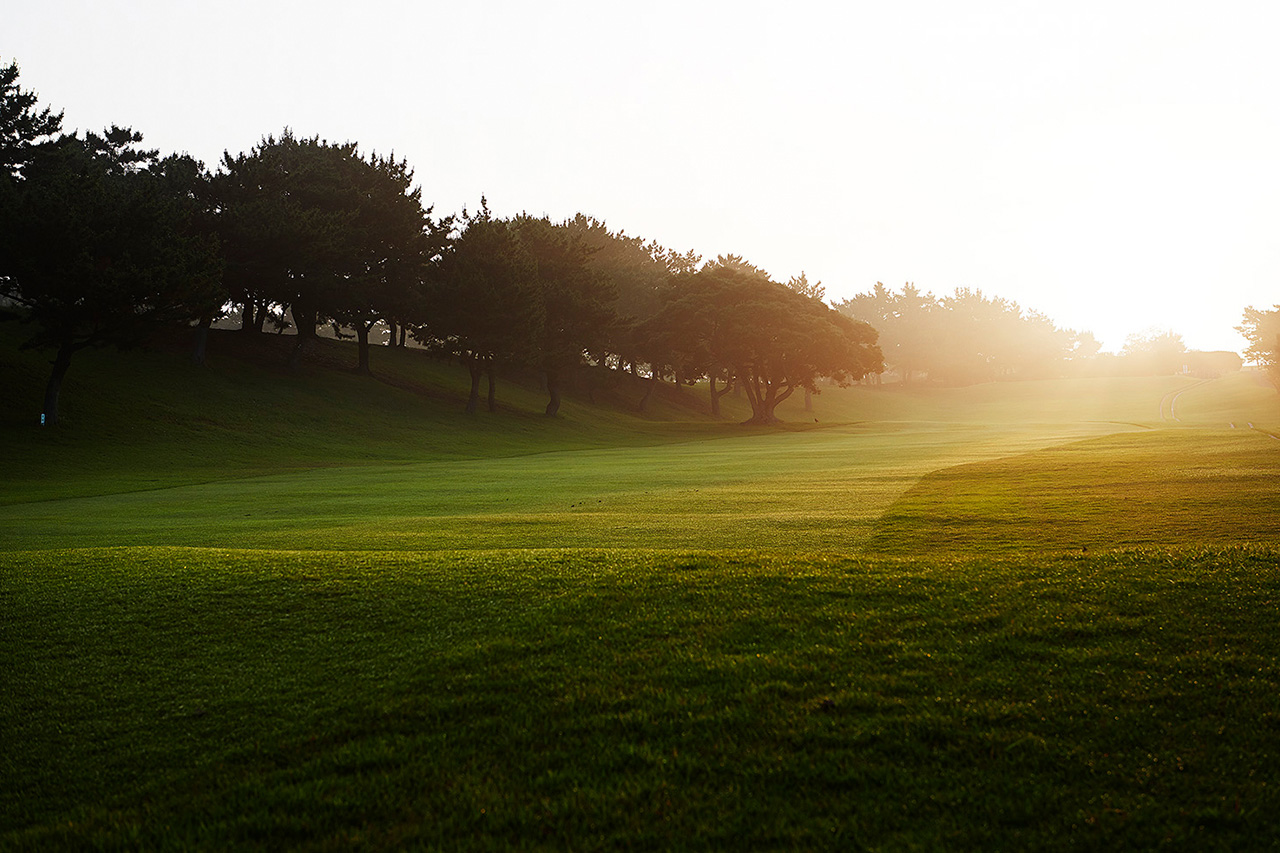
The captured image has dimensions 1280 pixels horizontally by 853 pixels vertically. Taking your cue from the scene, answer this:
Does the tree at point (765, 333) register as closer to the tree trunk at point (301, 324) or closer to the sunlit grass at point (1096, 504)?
the tree trunk at point (301, 324)

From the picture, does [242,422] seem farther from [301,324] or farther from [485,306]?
[485,306]

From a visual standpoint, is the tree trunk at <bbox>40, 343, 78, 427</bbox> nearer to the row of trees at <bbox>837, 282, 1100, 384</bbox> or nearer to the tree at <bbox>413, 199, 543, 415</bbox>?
the tree at <bbox>413, 199, 543, 415</bbox>

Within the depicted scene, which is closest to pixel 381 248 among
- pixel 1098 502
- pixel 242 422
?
pixel 242 422

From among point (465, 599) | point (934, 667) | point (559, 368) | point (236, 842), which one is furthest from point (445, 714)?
point (559, 368)

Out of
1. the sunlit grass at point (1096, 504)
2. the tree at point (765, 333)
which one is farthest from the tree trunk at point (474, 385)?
the sunlit grass at point (1096, 504)

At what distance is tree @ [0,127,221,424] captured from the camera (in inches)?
1368

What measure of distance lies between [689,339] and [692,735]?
61942mm

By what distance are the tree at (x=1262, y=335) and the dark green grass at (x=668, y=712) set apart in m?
83.9

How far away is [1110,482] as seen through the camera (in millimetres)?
15258

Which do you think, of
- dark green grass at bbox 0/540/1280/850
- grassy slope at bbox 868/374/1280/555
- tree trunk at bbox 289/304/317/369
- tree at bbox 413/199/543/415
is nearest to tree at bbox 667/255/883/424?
tree at bbox 413/199/543/415

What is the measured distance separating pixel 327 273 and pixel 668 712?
52831mm

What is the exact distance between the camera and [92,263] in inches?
1367

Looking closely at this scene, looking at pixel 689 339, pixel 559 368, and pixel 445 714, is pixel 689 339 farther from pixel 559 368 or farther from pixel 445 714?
pixel 445 714

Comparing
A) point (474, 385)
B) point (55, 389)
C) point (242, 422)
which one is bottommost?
point (242, 422)
